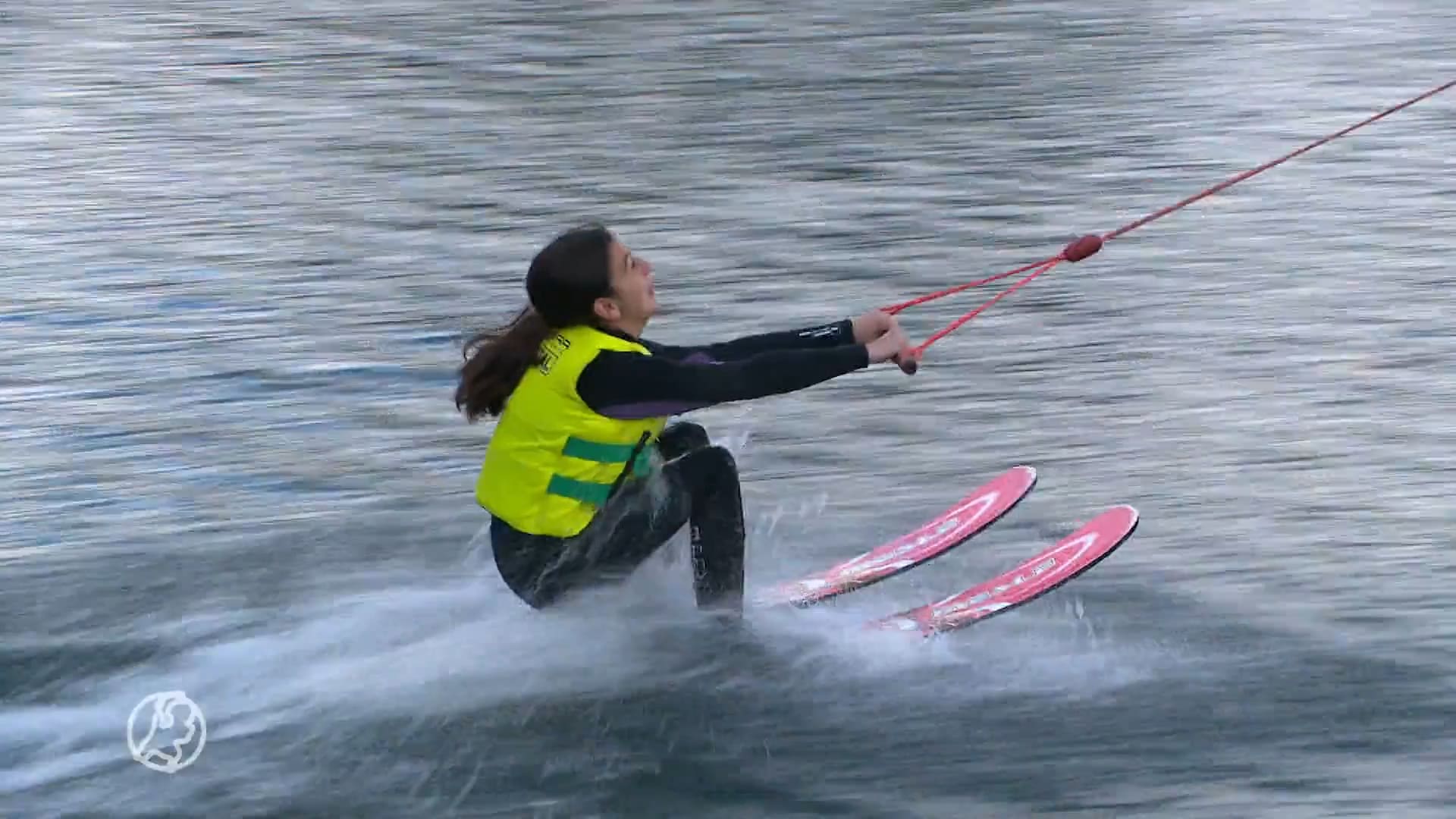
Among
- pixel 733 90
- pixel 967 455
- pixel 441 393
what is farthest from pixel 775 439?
pixel 733 90

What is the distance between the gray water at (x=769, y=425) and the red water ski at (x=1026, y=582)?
11 cm

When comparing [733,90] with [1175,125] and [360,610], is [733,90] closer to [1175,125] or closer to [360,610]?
[1175,125]

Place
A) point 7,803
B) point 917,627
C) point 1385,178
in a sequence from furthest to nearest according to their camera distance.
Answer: point 1385,178, point 917,627, point 7,803

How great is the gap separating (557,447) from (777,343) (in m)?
0.90

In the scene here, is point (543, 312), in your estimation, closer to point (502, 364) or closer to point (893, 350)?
point (502, 364)

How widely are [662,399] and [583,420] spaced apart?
0.83ft

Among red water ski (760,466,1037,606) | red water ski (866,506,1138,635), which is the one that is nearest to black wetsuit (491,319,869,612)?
red water ski (760,466,1037,606)

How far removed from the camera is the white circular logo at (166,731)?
5.64 metres

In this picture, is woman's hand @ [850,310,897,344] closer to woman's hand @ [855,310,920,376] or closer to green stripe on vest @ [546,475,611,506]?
woman's hand @ [855,310,920,376]

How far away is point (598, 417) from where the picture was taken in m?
6.14

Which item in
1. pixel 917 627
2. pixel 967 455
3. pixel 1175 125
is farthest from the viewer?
pixel 1175 125

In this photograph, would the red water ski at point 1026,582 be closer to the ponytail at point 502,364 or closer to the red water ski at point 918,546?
the red water ski at point 918,546

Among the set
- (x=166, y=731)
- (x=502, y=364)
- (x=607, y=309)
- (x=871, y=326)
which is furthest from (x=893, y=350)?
(x=166, y=731)

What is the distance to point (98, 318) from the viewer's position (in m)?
10.4
